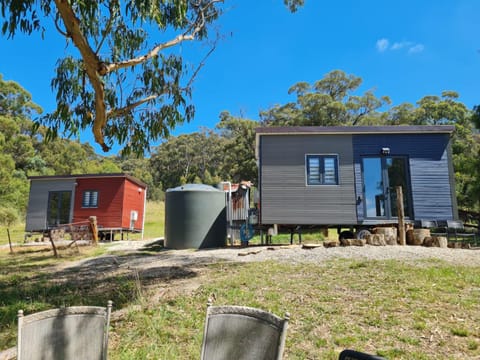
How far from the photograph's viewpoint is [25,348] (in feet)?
5.90

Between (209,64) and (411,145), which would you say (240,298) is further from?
(411,145)

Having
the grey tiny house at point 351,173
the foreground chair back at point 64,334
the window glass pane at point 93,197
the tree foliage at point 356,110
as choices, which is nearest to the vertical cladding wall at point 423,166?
the grey tiny house at point 351,173

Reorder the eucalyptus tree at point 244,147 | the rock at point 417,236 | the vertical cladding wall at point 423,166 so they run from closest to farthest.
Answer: the rock at point 417,236
the vertical cladding wall at point 423,166
the eucalyptus tree at point 244,147

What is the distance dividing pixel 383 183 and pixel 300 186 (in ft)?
9.14

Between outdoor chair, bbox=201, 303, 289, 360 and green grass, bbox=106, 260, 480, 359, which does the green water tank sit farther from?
outdoor chair, bbox=201, 303, 289, 360

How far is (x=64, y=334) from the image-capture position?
1.90 metres

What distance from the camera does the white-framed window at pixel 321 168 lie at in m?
11.4

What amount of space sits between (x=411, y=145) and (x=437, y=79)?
19092 mm

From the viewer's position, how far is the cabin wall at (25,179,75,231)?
18.3 m

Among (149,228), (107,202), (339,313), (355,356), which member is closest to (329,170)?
(339,313)

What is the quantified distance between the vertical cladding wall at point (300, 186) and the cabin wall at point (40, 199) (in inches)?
478

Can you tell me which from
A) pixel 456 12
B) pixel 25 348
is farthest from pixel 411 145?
pixel 25 348

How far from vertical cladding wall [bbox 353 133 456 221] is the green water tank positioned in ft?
16.2

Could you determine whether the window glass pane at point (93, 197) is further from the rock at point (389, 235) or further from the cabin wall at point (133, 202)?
the rock at point (389, 235)
